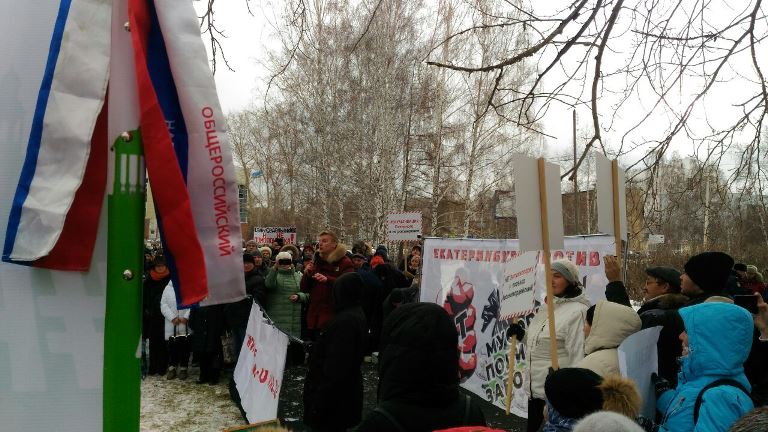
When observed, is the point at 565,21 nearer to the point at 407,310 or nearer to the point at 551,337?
the point at 551,337

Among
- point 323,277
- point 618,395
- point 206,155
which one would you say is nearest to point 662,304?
point 618,395

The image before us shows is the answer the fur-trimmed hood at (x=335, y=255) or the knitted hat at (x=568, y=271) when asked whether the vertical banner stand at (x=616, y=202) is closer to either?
the knitted hat at (x=568, y=271)

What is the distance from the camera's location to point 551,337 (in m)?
4.09

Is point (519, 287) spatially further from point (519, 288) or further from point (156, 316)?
point (156, 316)

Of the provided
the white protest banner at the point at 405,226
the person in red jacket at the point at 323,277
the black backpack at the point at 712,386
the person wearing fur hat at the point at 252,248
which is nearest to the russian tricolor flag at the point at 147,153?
the black backpack at the point at 712,386

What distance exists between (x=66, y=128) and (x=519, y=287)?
4.72 m

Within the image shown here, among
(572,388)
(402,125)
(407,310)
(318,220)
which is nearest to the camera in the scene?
(407,310)

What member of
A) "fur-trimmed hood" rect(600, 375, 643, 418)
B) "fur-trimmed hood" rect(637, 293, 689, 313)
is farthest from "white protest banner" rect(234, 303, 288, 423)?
"fur-trimmed hood" rect(600, 375, 643, 418)

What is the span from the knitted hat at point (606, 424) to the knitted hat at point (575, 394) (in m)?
1.00

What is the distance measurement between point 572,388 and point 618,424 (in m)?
1.06

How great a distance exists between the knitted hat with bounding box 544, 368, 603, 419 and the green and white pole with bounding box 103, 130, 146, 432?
1709 millimetres

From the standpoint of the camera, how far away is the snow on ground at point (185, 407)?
6.39m

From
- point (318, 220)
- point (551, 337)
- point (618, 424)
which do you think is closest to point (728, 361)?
point (551, 337)

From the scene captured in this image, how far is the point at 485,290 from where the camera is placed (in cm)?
714
